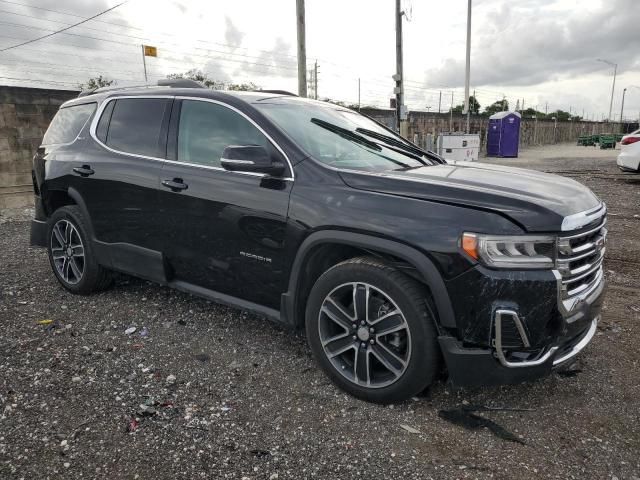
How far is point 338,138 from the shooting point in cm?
354

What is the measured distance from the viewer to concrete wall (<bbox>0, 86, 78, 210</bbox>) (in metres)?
10.1

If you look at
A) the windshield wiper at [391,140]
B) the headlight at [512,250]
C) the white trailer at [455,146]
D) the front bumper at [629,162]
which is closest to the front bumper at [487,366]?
the headlight at [512,250]

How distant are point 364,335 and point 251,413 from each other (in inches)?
31.3

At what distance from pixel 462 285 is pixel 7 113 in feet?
35.4

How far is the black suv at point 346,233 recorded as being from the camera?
2.46 m

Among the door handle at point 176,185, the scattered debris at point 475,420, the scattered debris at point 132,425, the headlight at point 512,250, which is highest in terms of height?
the door handle at point 176,185

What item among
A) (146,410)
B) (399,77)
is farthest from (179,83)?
(399,77)

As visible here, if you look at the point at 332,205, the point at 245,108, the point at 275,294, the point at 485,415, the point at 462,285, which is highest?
the point at 245,108

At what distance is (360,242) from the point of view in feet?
9.04

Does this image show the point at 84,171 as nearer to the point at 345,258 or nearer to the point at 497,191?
the point at 345,258

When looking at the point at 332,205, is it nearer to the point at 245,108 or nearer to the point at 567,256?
the point at 245,108

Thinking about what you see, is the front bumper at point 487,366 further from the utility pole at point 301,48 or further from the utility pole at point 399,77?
the utility pole at point 399,77

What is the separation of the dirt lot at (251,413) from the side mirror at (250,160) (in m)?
1.35

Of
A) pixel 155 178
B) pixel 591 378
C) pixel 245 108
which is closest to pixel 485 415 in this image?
pixel 591 378
